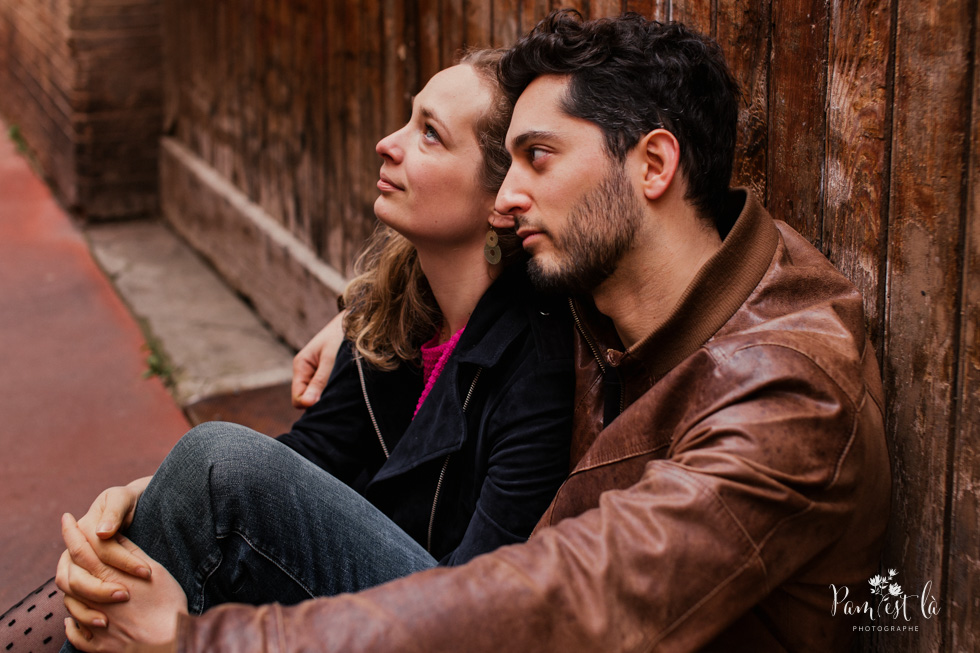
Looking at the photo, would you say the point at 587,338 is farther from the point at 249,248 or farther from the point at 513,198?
the point at 249,248

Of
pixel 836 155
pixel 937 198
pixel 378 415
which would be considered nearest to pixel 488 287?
pixel 378 415

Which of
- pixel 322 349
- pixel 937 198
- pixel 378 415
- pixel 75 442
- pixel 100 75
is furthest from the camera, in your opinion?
pixel 100 75

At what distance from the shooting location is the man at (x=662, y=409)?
1.39 metres

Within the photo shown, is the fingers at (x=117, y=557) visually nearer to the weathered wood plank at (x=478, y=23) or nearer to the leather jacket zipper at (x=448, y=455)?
the leather jacket zipper at (x=448, y=455)

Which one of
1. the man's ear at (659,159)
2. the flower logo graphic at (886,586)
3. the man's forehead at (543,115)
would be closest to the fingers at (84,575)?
the man's forehead at (543,115)

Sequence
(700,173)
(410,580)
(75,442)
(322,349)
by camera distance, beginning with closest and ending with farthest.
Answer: (410,580) < (700,173) < (322,349) < (75,442)

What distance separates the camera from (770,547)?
57.2 inches

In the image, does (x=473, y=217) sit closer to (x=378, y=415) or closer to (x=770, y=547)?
(x=378, y=415)

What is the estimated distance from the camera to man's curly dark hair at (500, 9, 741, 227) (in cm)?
191

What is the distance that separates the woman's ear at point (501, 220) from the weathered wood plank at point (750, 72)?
0.53m

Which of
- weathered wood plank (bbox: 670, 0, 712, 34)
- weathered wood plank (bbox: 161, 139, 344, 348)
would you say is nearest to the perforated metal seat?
weathered wood plank (bbox: 670, 0, 712, 34)

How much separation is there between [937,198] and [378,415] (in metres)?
1.39

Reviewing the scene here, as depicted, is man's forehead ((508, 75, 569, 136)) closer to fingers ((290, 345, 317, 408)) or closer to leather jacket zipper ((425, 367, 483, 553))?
leather jacket zipper ((425, 367, 483, 553))

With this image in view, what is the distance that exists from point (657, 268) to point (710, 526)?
65 cm
